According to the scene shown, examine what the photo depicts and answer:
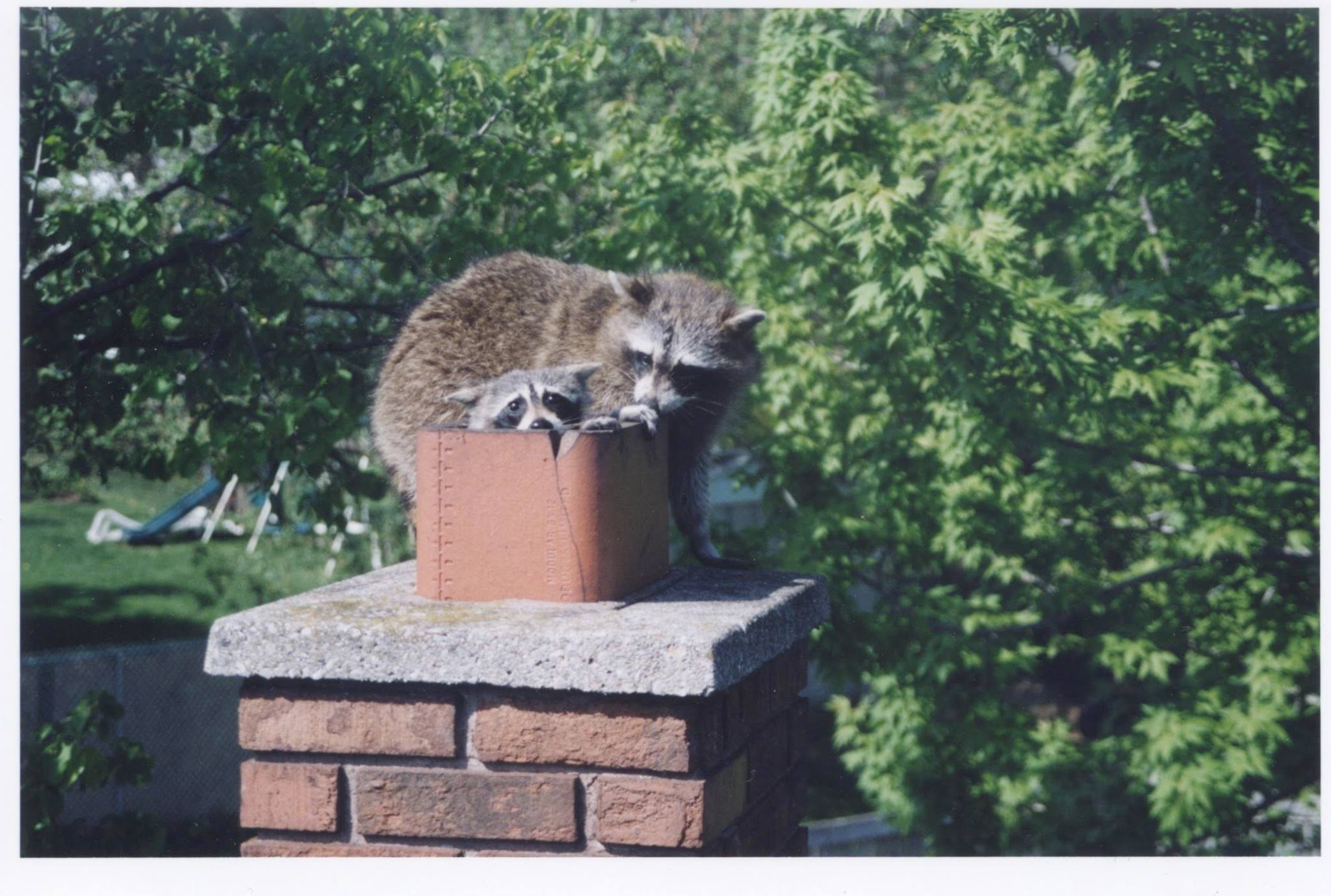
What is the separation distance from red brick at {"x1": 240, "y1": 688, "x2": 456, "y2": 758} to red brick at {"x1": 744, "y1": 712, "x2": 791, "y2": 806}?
1.54 ft

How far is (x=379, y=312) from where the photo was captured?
17.0 feet

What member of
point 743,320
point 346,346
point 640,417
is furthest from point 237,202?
point 640,417

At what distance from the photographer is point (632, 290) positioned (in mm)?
3244

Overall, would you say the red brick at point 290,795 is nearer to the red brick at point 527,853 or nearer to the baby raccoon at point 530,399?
the red brick at point 527,853

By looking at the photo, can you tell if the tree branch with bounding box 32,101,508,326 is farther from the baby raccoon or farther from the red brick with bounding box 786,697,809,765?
the red brick with bounding box 786,697,809,765

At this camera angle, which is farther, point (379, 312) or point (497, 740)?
point (379, 312)

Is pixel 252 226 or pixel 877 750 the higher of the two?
pixel 252 226

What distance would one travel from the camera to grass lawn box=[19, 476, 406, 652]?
36.4 feet

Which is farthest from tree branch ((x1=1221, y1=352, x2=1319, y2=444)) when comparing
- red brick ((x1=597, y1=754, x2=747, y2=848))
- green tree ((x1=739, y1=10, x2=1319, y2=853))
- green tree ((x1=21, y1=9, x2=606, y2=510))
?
red brick ((x1=597, y1=754, x2=747, y2=848))

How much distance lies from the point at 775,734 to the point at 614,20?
26.2ft

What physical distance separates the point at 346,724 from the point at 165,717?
8212 mm

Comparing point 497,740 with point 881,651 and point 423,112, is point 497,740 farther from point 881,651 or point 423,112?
point 881,651

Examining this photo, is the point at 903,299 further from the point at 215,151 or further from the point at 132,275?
the point at 132,275
